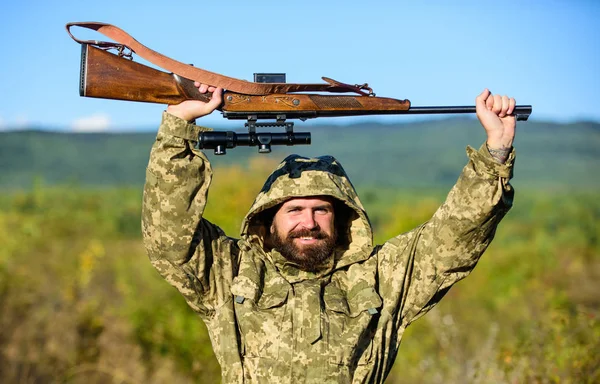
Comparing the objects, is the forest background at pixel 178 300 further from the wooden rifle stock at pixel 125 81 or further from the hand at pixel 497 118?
the wooden rifle stock at pixel 125 81

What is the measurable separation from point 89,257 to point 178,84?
1336 centimetres

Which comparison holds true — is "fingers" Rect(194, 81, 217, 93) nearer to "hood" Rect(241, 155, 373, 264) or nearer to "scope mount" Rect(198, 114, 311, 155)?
"scope mount" Rect(198, 114, 311, 155)

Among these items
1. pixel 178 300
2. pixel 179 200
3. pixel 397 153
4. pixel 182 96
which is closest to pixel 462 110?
pixel 182 96

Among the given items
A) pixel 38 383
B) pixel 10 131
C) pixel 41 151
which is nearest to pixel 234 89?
pixel 38 383

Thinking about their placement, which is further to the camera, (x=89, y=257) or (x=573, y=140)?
(x=573, y=140)

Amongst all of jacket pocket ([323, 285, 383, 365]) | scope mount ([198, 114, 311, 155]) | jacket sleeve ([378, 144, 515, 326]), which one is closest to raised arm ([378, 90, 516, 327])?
jacket sleeve ([378, 144, 515, 326])

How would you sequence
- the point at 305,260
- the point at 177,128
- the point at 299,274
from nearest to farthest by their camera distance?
the point at 177,128 < the point at 305,260 < the point at 299,274

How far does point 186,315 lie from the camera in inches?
559

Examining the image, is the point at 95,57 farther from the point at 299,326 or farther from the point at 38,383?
the point at 38,383

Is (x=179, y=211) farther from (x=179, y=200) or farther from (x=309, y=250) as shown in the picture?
(x=309, y=250)

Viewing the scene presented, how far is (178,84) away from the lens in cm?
535

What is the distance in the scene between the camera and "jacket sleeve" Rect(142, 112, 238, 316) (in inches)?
206

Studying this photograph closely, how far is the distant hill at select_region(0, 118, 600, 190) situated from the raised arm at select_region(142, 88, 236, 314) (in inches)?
2262

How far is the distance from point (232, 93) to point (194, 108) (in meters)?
0.30
